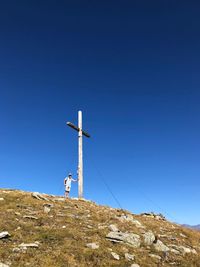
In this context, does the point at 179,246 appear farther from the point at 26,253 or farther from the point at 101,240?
the point at 26,253

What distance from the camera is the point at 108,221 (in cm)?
1844

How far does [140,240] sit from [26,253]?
6400 mm

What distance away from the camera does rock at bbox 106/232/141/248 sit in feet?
49.5

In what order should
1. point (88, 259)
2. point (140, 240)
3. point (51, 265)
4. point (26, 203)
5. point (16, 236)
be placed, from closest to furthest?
point (51, 265) < point (88, 259) < point (16, 236) < point (140, 240) < point (26, 203)

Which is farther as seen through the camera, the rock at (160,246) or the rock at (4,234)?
the rock at (160,246)

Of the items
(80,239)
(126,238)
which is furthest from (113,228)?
(80,239)

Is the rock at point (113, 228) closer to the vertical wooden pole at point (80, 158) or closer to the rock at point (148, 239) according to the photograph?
the rock at point (148, 239)

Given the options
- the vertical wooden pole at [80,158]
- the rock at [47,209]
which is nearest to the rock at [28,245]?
the rock at [47,209]

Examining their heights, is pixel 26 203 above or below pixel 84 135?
below

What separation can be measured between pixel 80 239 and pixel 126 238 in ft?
8.45

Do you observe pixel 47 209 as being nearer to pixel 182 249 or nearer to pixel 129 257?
pixel 129 257

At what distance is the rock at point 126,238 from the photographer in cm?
1510

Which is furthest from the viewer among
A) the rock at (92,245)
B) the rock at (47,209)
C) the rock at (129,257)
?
the rock at (47,209)

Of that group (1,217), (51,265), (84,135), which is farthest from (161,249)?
(84,135)
